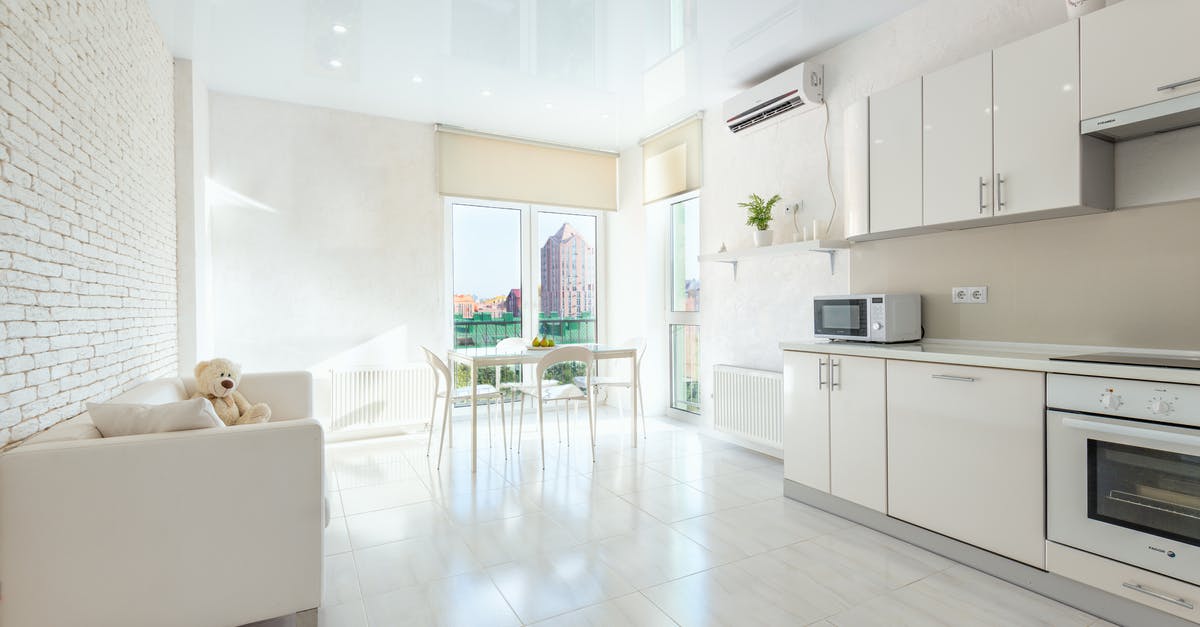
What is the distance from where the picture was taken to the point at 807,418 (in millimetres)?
3084

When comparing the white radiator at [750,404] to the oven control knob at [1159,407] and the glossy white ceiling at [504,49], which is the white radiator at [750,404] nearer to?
the oven control knob at [1159,407]

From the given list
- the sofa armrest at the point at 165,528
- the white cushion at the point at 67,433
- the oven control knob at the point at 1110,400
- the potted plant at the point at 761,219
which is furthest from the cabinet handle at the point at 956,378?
the white cushion at the point at 67,433

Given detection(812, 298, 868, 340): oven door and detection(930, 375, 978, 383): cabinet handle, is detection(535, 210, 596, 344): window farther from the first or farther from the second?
detection(930, 375, 978, 383): cabinet handle

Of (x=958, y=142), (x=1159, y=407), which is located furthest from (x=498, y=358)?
(x=1159, y=407)

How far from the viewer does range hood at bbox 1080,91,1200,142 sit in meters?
1.96

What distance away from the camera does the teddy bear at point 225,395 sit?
9.20ft

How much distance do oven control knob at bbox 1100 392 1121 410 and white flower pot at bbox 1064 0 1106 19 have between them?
Result: 5.02ft

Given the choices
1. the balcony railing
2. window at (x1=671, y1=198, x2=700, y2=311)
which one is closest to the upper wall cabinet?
window at (x1=671, y1=198, x2=700, y2=311)

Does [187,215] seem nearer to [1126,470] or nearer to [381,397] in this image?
[381,397]

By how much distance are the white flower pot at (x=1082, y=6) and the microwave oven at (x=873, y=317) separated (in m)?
1.35

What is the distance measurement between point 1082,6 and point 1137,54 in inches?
13.8

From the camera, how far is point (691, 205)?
17.6ft

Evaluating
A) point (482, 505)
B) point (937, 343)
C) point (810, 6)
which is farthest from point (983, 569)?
point (810, 6)

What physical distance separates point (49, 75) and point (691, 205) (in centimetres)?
440
